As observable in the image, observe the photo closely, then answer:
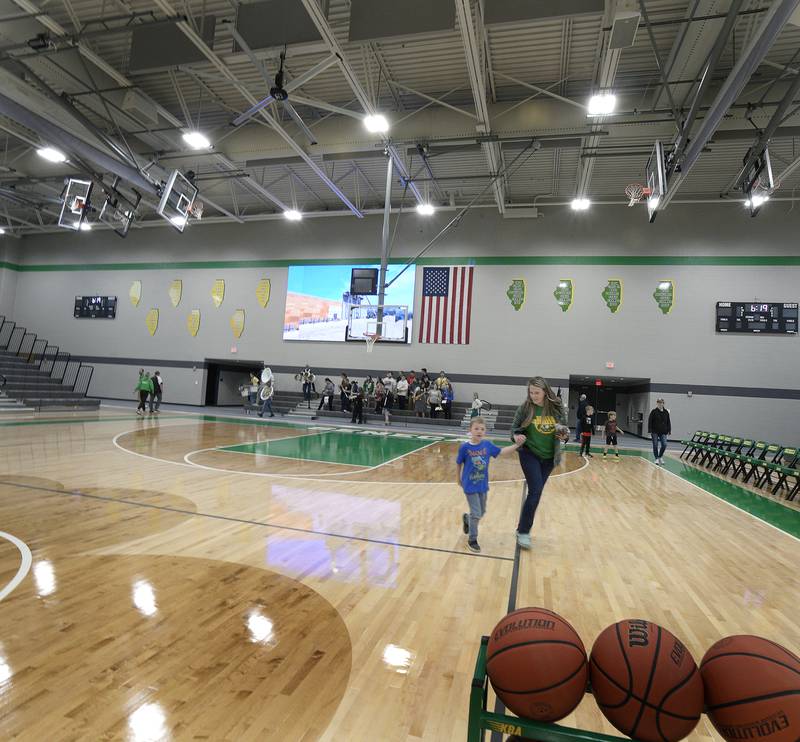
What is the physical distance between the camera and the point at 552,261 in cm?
1936

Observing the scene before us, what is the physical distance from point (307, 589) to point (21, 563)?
7.36ft

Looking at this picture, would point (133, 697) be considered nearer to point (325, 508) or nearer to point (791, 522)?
point (325, 508)

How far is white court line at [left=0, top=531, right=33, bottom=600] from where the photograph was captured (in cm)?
317

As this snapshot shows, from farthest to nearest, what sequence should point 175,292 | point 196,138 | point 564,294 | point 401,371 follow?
point 175,292 < point 401,371 < point 564,294 < point 196,138

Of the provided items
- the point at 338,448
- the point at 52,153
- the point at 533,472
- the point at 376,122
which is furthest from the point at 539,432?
the point at 52,153

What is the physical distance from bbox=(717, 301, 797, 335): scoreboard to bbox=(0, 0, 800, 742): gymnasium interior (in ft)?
0.35

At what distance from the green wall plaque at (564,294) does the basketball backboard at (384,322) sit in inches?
247

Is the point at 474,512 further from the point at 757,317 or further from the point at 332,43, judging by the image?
the point at 757,317

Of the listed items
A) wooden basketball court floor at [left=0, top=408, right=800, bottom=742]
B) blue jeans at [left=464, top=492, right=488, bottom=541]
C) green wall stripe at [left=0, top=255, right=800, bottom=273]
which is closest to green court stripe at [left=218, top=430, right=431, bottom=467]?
wooden basketball court floor at [left=0, top=408, right=800, bottom=742]

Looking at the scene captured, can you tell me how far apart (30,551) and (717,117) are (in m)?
12.8

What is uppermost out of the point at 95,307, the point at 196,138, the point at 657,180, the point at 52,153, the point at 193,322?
the point at 196,138

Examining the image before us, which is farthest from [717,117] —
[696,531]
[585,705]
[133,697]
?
[133,697]

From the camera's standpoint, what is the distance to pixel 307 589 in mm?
3445

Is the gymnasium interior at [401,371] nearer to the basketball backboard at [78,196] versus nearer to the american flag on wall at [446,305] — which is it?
the american flag on wall at [446,305]
